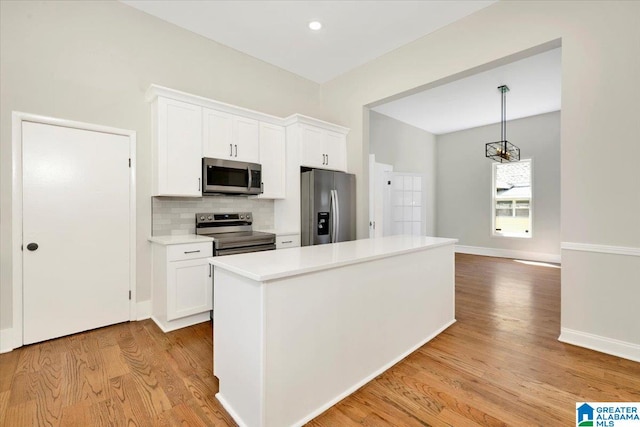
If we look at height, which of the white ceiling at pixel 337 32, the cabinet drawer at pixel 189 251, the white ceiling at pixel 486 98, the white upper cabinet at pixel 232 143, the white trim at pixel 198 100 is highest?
the white ceiling at pixel 337 32

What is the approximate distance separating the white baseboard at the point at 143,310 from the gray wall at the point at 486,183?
23.3ft

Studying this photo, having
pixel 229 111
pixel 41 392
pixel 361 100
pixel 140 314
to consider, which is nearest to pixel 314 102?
pixel 361 100

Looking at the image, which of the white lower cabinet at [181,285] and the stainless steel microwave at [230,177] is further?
the stainless steel microwave at [230,177]

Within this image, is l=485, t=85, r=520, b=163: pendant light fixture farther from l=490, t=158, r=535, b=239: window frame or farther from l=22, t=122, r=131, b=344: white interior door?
l=22, t=122, r=131, b=344: white interior door

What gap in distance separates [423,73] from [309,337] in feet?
11.0

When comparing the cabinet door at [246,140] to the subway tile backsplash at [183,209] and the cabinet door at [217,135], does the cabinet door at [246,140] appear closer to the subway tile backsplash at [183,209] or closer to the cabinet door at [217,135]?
the cabinet door at [217,135]

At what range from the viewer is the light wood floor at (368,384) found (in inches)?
67.1

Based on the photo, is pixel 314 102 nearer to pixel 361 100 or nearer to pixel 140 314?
pixel 361 100

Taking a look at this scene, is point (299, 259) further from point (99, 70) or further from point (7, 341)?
point (99, 70)

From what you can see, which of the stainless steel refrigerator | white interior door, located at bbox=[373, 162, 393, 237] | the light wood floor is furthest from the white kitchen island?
white interior door, located at bbox=[373, 162, 393, 237]

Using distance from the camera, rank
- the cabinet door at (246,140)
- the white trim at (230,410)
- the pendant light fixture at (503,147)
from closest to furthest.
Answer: the white trim at (230,410) → the cabinet door at (246,140) → the pendant light fixture at (503,147)

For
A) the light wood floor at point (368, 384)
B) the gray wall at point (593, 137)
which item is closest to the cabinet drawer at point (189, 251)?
the light wood floor at point (368, 384)

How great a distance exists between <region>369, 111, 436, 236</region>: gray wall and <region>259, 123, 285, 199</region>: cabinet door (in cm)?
254

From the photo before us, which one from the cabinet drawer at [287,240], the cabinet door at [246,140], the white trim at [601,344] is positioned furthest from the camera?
the cabinet drawer at [287,240]
